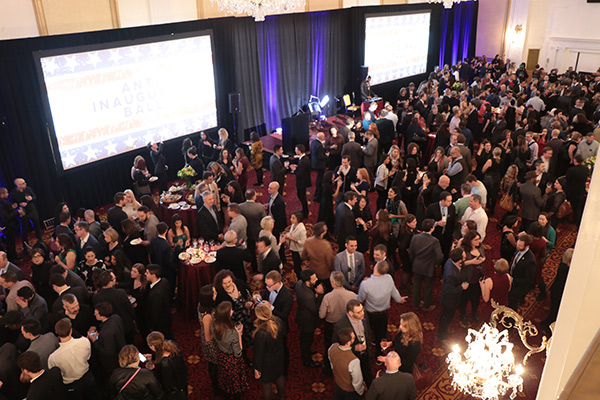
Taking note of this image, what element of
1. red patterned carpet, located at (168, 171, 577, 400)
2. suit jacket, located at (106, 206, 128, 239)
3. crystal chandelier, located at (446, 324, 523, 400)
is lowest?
red patterned carpet, located at (168, 171, 577, 400)

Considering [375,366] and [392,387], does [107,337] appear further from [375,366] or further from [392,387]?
[375,366]

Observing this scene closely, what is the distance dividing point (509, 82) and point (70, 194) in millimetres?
11141

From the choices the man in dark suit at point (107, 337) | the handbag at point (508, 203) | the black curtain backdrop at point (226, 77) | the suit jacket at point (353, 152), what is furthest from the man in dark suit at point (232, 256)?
the black curtain backdrop at point (226, 77)

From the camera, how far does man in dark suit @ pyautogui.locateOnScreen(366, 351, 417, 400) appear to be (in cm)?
326

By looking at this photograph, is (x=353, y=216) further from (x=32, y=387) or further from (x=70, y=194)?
(x=70, y=194)

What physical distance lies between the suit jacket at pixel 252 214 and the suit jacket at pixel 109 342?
2213 millimetres

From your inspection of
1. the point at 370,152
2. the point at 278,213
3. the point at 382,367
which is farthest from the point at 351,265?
the point at 370,152

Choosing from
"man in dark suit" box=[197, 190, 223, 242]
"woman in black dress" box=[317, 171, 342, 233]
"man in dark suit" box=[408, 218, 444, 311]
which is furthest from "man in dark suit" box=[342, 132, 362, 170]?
"man in dark suit" box=[408, 218, 444, 311]

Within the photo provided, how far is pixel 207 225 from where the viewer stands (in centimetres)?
593

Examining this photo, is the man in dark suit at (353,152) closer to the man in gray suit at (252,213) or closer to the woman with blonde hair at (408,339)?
the man in gray suit at (252,213)

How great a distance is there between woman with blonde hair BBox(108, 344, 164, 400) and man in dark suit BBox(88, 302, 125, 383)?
51 centimetres

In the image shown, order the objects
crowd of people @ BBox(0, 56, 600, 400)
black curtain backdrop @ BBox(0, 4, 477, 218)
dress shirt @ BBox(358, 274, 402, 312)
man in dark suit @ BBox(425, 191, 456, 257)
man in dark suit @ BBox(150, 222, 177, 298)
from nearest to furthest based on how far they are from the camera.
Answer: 1. crowd of people @ BBox(0, 56, 600, 400)
2. dress shirt @ BBox(358, 274, 402, 312)
3. man in dark suit @ BBox(150, 222, 177, 298)
4. man in dark suit @ BBox(425, 191, 456, 257)
5. black curtain backdrop @ BBox(0, 4, 477, 218)

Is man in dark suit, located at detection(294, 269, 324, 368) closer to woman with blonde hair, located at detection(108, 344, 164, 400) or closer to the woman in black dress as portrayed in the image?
woman with blonde hair, located at detection(108, 344, 164, 400)

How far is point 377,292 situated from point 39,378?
2.84 metres
